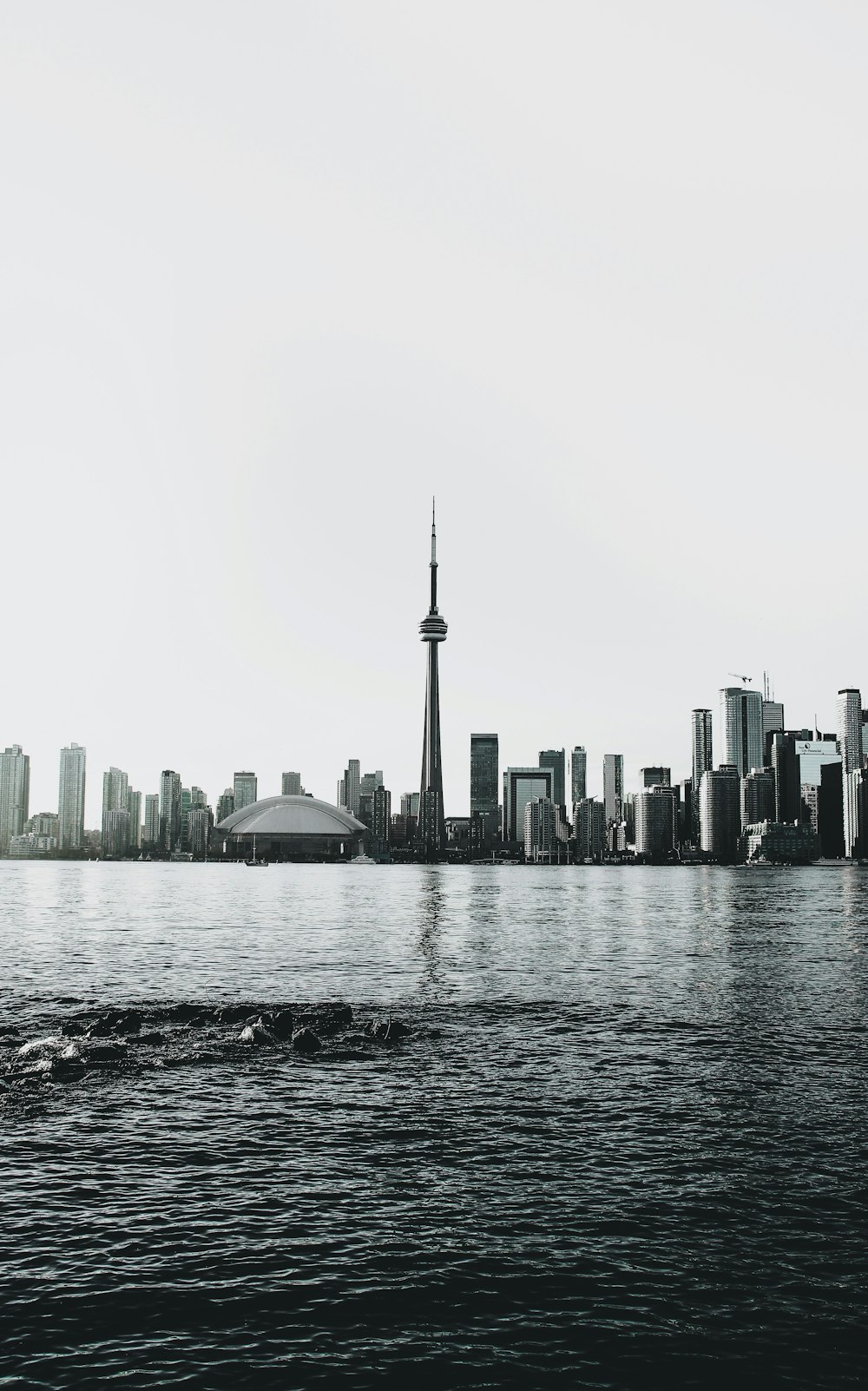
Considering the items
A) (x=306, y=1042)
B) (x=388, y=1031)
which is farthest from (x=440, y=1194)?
(x=388, y=1031)

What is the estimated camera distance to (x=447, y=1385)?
67.8 ft

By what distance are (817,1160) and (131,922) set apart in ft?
367

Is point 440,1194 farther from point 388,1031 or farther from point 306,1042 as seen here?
point 388,1031

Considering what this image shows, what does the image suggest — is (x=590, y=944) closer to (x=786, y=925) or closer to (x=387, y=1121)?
(x=786, y=925)

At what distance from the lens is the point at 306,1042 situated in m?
51.1

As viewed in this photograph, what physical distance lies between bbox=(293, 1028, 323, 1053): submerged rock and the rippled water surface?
2.55 feet

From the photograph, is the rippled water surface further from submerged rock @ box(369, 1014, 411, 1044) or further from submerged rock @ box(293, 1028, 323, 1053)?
submerged rock @ box(293, 1028, 323, 1053)

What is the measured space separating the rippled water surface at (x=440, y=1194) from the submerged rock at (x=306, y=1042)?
0.78m

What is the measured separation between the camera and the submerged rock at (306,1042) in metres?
50.2

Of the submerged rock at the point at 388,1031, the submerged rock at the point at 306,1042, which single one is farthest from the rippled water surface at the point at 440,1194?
the submerged rock at the point at 306,1042

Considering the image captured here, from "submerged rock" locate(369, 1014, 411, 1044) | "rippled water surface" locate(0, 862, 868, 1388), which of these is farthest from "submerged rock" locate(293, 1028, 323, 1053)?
"submerged rock" locate(369, 1014, 411, 1044)

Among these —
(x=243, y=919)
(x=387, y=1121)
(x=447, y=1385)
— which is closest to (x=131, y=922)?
(x=243, y=919)

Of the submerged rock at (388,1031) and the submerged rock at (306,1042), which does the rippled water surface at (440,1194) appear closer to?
the submerged rock at (388,1031)

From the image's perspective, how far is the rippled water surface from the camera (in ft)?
72.7
